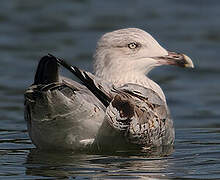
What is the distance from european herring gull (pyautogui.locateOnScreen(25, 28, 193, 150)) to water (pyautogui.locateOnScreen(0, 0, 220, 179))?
25 cm

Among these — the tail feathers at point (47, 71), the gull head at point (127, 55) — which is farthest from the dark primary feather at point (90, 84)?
the gull head at point (127, 55)

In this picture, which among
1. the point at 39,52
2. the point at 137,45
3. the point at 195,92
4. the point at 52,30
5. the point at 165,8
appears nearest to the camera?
the point at 137,45

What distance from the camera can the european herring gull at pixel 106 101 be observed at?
9.08 metres

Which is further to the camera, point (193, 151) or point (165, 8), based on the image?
point (165, 8)

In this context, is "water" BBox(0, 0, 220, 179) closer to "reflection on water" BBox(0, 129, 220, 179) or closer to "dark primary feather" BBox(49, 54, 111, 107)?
"reflection on water" BBox(0, 129, 220, 179)

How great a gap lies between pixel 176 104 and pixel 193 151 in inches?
172

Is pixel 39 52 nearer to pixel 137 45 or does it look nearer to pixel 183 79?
pixel 183 79

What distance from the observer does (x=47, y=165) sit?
9.63 meters

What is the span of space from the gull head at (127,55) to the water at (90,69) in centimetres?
98

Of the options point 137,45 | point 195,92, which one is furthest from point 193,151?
point 195,92

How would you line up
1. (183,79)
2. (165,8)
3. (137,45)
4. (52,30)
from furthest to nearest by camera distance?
(165,8)
(52,30)
(183,79)
(137,45)

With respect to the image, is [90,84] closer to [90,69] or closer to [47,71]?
[47,71]

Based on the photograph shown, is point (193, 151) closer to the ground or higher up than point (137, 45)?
closer to the ground

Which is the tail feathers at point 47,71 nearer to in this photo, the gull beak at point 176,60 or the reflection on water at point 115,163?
the reflection on water at point 115,163
